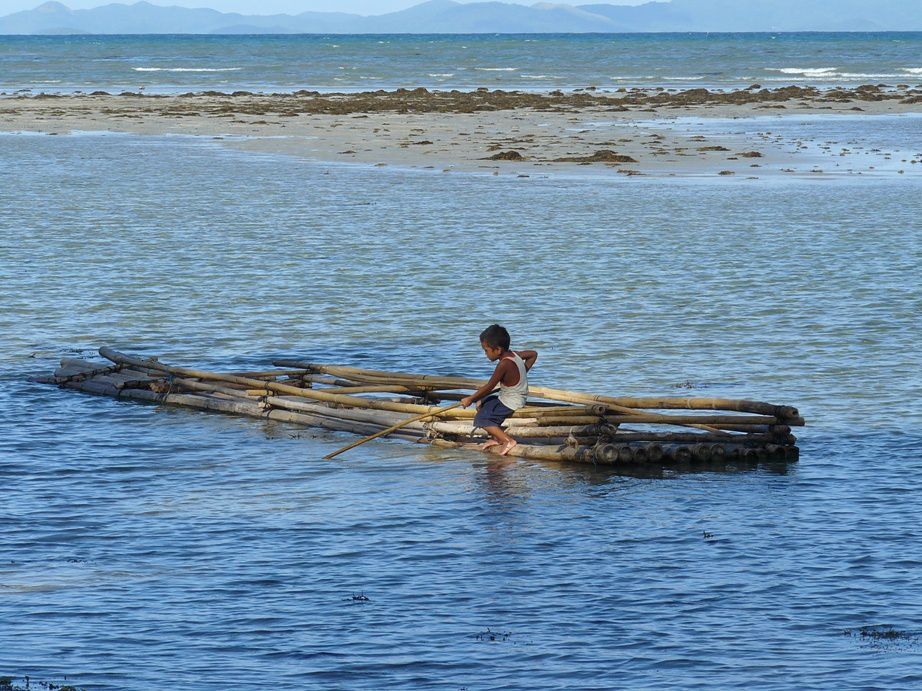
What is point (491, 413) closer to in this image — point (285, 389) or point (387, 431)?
point (387, 431)

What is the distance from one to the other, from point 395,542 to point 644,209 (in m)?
27.5

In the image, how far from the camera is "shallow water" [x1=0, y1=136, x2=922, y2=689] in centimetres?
1183

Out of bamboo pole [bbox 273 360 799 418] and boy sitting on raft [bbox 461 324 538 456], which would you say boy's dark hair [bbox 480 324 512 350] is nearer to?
boy sitting on raft [bbox 461 324 538 456]

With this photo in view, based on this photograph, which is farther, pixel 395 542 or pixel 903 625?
pixel 395 542

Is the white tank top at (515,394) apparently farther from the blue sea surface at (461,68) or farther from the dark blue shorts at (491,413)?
the blue sea surface at (461,68)

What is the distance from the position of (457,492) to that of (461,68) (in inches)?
4548

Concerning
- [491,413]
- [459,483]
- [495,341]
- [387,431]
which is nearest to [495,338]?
[495,341]

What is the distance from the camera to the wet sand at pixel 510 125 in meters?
52.1

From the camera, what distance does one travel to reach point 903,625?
12.2 meters

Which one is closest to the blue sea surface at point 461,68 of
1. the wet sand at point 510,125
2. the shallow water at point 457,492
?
the wet sand at point 510,125

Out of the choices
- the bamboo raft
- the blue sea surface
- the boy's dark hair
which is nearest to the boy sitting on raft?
the boy's dark hair

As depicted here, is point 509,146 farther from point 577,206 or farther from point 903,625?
point 903,625

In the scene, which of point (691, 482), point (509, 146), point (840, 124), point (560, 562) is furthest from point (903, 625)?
point (840, 124)

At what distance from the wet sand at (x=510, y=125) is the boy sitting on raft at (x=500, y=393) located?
3202cm
